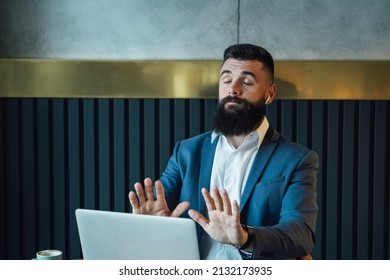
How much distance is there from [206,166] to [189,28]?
1.07 metres

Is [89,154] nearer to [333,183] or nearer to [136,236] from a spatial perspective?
[333,183]

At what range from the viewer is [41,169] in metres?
2.85

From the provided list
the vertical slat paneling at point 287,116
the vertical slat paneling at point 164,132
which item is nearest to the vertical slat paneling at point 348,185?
the vertical slat paneling at point 287,116

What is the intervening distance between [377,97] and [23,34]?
5.73 feet

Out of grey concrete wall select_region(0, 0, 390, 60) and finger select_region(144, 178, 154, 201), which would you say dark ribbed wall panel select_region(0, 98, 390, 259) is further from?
finger select_region(144, 178, 154, 201)

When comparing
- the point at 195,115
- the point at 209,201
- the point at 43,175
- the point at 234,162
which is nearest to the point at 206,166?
the point at 234,162

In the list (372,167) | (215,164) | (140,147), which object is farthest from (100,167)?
(372,167)

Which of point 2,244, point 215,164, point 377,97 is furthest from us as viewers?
point 2,244

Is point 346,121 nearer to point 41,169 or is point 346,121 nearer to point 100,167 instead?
point 100,167

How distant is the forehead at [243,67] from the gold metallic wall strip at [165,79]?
0.82m

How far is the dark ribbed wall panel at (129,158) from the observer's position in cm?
274

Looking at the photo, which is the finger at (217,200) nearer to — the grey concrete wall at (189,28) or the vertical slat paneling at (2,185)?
the grey concrete wall at (189,28)

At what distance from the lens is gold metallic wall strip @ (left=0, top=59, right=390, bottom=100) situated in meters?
2.73

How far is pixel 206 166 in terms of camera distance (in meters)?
1.92
